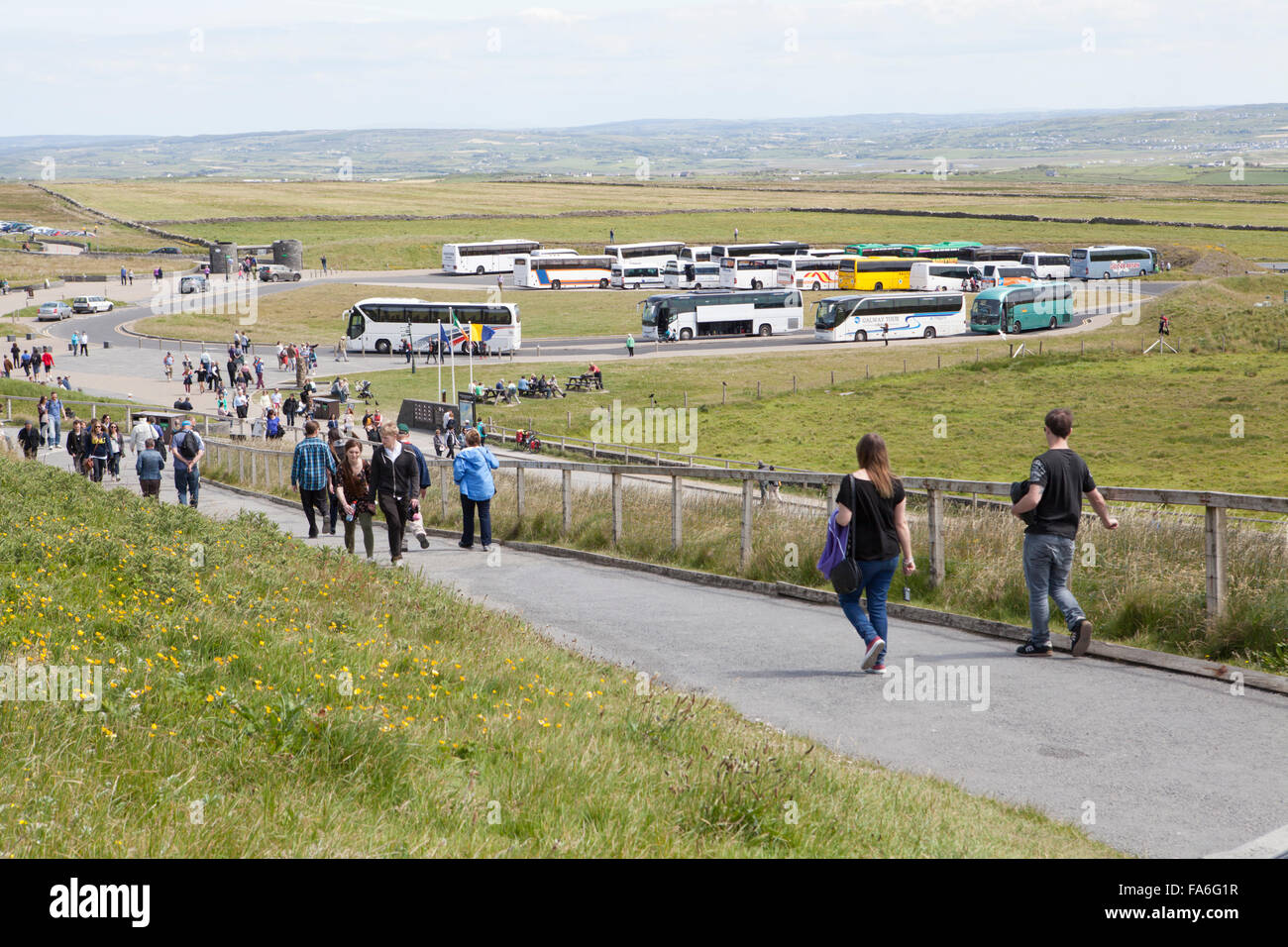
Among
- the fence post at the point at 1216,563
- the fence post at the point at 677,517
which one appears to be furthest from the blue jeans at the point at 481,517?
the fence post at the point at 1216,563

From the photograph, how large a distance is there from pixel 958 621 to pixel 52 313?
80.7 meters

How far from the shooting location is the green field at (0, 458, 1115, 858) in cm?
489

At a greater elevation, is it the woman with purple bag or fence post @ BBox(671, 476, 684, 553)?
the woman with purple bag

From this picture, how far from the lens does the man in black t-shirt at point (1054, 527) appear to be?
9.52 metres

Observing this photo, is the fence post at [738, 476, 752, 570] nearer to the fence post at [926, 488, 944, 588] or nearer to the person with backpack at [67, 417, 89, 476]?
the fence post at [926, 488, 944, 588]

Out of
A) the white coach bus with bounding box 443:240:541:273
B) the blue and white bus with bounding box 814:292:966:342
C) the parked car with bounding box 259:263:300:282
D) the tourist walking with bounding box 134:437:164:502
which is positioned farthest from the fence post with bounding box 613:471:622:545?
the white coach bus with bounding box 443:240:541:273

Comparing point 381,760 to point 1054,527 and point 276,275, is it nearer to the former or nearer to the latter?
point 1054,527

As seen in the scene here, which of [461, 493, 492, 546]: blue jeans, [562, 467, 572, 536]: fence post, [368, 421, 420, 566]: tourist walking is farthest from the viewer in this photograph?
[562, 467, 572, 536]: fence post

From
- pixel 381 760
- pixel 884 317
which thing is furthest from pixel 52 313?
pixel 381 760

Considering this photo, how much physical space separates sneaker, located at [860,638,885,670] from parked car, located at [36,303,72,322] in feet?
266

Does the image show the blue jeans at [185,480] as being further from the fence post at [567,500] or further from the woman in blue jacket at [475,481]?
the fence post at [567,500]

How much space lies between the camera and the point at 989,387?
55188mm

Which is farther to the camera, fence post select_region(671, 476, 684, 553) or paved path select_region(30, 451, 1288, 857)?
fence post select_region(671, 476, 684, 553)

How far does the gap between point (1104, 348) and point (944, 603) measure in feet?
183
